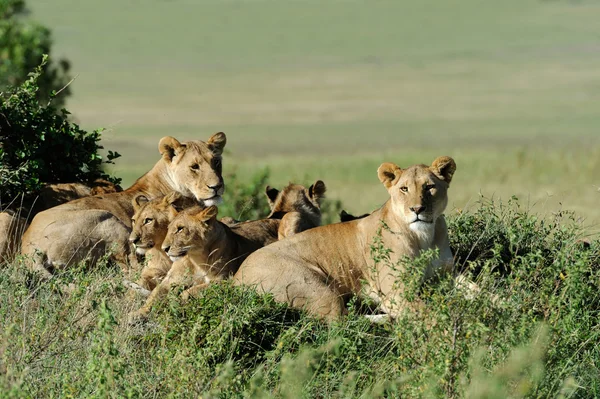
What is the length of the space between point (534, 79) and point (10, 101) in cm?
7308

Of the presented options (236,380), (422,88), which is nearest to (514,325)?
(236,380)

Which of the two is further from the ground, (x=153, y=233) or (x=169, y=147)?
(x=169, y=147)

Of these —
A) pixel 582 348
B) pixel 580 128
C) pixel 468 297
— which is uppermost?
pixel 468 297

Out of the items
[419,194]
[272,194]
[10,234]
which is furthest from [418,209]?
[10,234]

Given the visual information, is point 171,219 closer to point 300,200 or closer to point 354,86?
point 300,200

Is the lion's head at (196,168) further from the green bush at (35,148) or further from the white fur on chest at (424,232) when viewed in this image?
the white fur on chest at (424,232)

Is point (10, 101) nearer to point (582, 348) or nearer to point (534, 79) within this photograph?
point (582, 348)

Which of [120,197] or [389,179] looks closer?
[389,179]

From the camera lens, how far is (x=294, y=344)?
24.3 feet

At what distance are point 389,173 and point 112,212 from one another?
116 inches

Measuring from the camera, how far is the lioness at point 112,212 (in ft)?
31.2

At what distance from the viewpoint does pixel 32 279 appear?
8.55 m

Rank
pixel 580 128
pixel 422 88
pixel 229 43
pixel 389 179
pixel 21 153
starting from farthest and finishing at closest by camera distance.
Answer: pixel 229 43, pixel 422 88, pixel 580 128, pixel 21 153, pixel 389 179

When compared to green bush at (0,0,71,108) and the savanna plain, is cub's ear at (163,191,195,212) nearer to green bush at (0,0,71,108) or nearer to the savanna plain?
the savanna plain
